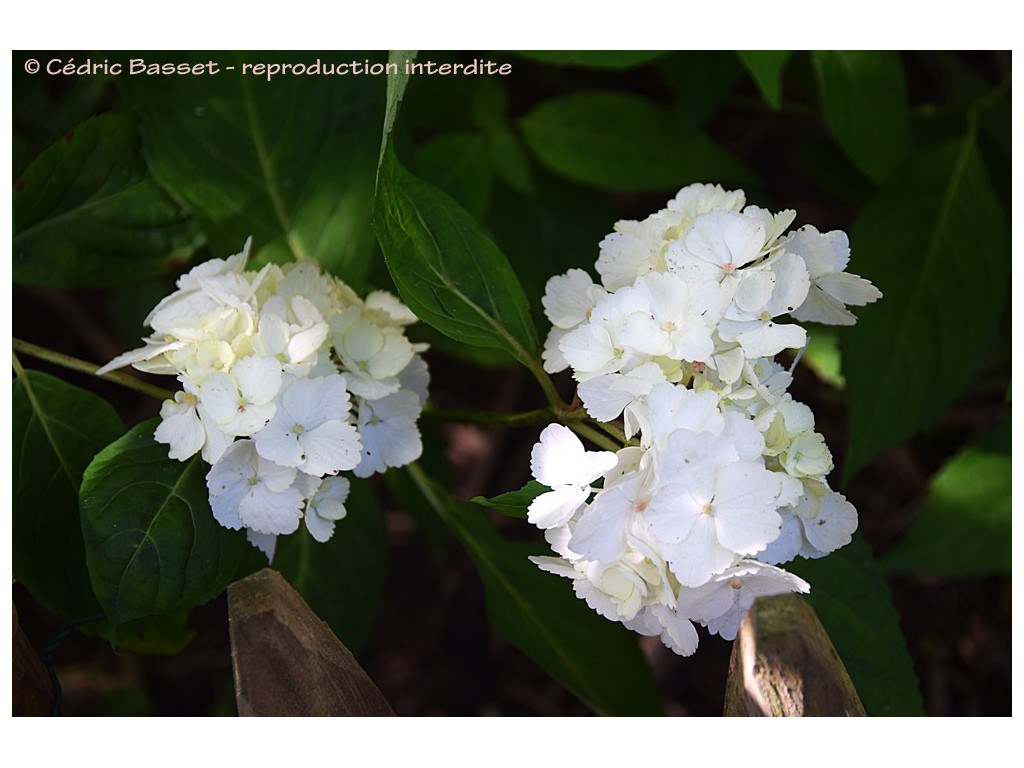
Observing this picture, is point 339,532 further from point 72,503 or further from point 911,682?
point 911,682

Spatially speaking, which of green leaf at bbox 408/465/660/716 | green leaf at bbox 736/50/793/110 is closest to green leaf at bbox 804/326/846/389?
green leaf at bbox 736/50/793/110

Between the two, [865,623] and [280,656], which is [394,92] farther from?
[865,623]

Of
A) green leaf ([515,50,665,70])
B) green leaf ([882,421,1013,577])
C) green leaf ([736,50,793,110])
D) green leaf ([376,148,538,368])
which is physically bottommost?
green leaf ([882,421,1013,577])

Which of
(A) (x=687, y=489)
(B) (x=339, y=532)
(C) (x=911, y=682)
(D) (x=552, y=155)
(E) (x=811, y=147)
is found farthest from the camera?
(E) (x=811, y=147)

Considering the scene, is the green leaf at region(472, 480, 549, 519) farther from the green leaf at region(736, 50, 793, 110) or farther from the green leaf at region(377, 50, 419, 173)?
the green leaf at region(736, 50, 793, 110)

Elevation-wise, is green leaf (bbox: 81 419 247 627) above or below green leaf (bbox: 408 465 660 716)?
above

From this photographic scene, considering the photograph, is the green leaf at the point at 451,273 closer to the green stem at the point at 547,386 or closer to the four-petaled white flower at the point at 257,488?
the green stem at the point at 547,386
